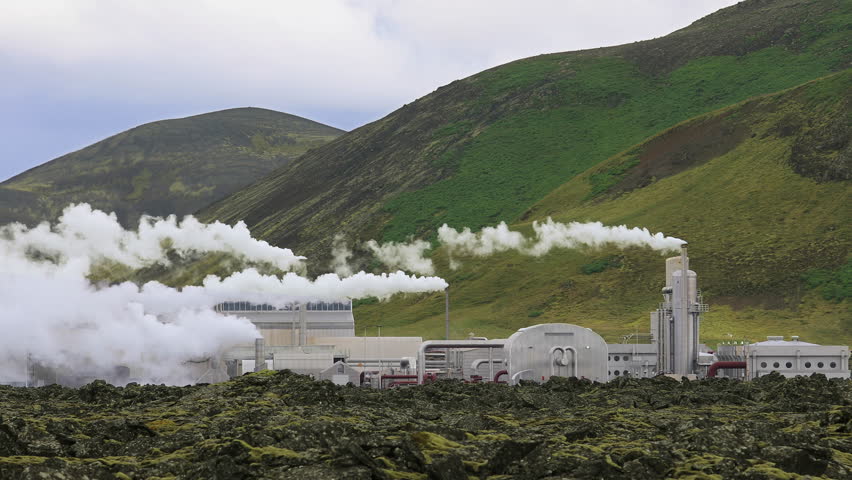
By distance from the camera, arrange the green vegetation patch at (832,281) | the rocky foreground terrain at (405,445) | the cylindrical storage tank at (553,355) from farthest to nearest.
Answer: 1. the green vegetation patch at (832,281)
2. the cylindrical storage tank at (553,355)
3. the rocky foreground terrain at (405,445)

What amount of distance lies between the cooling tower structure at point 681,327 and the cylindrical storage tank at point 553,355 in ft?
45.1

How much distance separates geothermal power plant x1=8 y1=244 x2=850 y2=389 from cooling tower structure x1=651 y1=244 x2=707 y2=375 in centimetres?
10

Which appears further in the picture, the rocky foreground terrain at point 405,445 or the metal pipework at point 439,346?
the metal pipework at point 439,346

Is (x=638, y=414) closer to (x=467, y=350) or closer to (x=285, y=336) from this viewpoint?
(x=467, y=350)

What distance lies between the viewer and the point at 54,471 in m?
20.3

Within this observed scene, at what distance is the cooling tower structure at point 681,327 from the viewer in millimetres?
108562

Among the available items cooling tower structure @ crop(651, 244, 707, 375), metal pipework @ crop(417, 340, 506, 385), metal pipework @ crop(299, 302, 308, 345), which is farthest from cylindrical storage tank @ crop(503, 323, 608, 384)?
metal pipework @ crop(299, 302, 308, 345)

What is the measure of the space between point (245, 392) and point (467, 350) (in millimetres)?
55975

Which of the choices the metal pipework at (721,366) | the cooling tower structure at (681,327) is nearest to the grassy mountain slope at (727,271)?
the cooling tower structure at (681,327)

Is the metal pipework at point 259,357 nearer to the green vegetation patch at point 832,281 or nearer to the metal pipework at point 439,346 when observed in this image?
the metal pipework at point 439,346

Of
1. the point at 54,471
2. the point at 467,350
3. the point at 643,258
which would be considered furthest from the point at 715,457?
the point at 643,258

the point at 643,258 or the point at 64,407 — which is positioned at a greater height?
the point at 643,258

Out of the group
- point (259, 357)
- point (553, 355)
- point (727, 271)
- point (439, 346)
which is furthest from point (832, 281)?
point (259, 357)

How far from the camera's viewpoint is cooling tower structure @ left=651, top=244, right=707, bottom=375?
4274 inches
